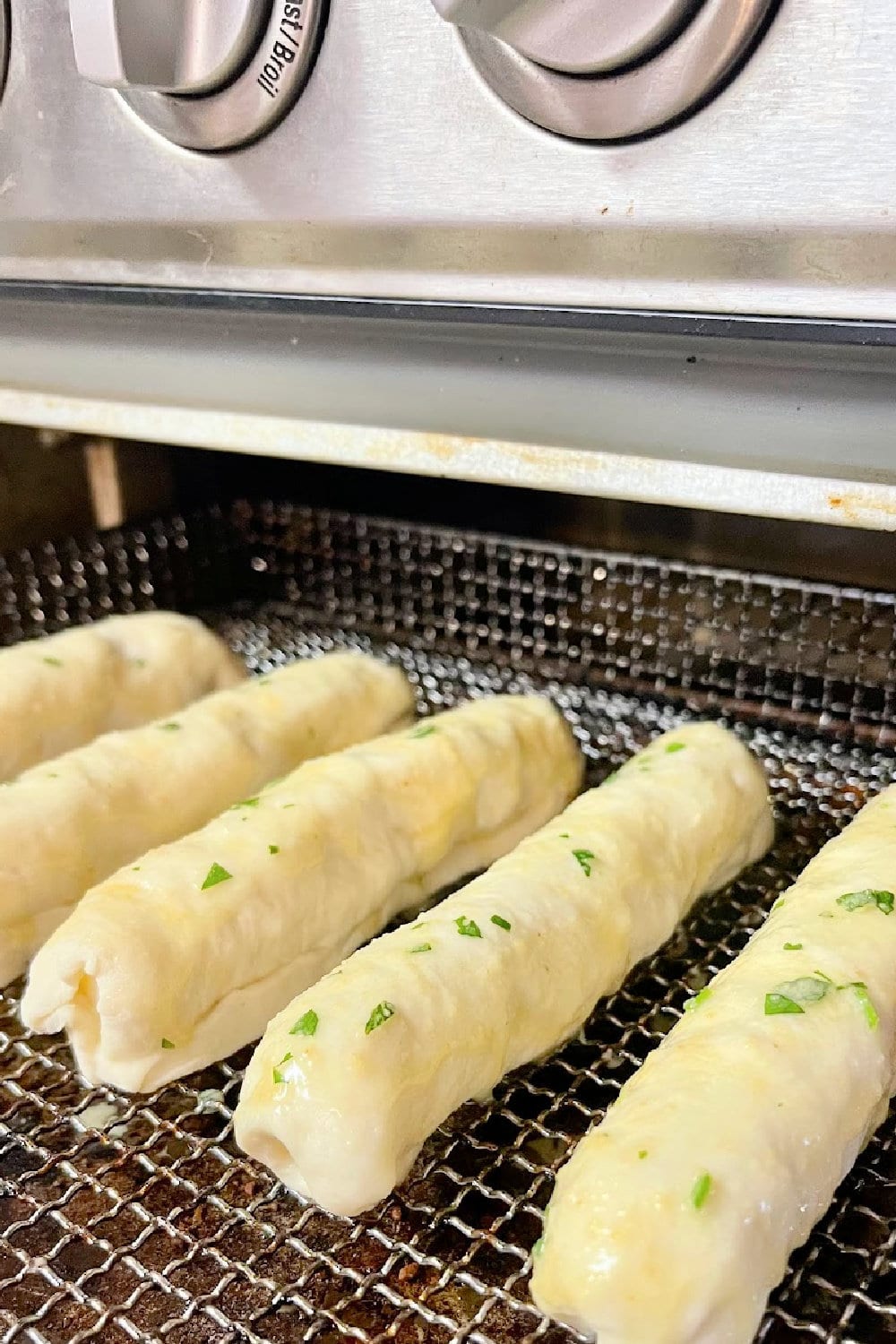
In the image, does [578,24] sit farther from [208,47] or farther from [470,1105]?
[470,1105]

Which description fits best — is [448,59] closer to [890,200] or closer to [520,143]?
[520,143]

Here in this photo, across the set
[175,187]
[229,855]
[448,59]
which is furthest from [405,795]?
[448,59]

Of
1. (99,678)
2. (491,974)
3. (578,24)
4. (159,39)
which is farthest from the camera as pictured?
(99,678)

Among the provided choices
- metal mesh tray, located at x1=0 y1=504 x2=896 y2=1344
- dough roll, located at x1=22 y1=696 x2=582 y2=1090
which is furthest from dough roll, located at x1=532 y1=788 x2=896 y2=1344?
dough roll, located at x1=22 y1=696 x2=582 y2=1090

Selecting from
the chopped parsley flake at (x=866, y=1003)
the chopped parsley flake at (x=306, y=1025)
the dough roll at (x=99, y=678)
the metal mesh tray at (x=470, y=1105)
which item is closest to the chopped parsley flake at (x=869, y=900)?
the chopped parsley flake at (x=866, y=1003)

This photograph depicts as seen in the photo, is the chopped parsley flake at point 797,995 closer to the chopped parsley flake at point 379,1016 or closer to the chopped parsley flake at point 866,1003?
the chopped parsley flake at point 866,1003

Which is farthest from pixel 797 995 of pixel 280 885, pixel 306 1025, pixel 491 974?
pixel 280 885

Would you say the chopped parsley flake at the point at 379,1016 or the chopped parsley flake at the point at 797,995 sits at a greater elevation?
the chopped parsley flake at the point at 797,995
